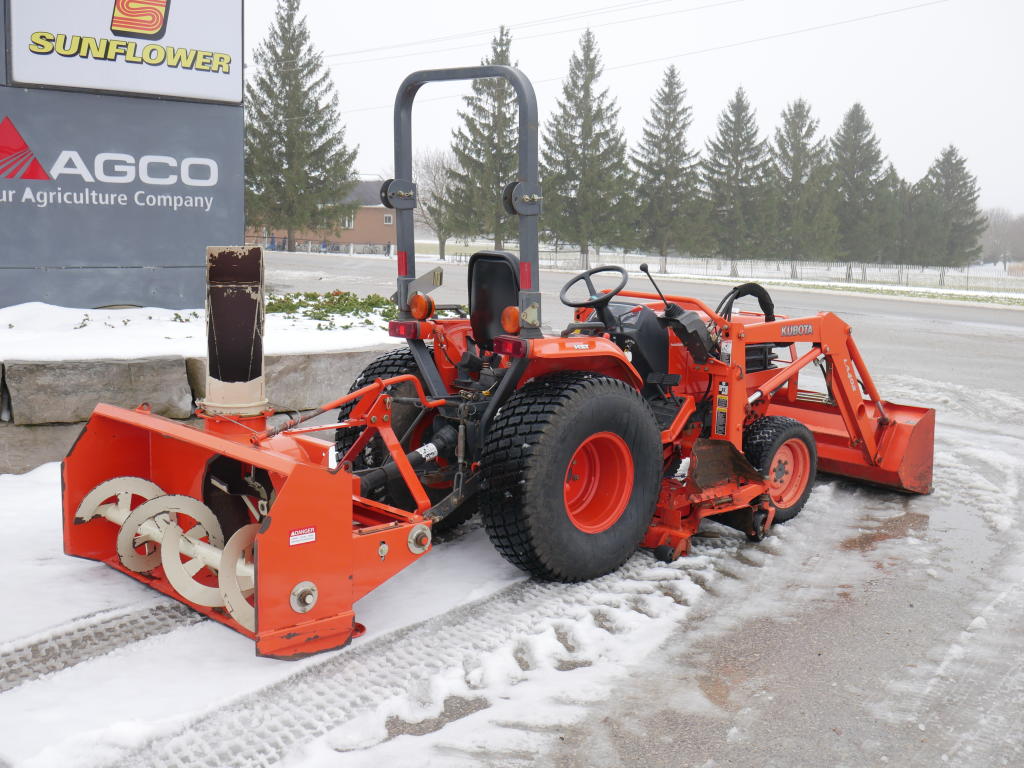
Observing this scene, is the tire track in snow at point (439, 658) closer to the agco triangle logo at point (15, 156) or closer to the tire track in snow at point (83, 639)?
the tire track in snow at point (83, 639)

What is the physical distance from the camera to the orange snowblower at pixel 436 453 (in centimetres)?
348

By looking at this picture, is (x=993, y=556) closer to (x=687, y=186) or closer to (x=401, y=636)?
(x=401, y=636)

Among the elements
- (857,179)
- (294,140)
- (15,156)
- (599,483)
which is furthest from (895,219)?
(599,483)

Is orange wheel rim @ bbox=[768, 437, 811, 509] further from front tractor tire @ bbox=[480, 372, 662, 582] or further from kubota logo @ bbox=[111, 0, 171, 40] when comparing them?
kubota logo @ bbox=[111, 0, 171, 40]

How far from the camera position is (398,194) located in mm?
4410

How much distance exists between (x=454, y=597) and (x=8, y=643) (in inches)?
67.0

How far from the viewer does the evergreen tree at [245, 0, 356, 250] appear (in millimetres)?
36906

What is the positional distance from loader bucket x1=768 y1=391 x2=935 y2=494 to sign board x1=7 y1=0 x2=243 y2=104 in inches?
220

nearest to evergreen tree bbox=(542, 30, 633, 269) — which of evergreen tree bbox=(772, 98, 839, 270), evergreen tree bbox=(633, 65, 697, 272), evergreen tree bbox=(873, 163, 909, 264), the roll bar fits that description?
evergreen tree bbox=(633, 65, 697, 272)

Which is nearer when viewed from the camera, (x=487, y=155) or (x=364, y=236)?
(x=487, y=155)

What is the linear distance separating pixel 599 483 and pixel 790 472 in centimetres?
150

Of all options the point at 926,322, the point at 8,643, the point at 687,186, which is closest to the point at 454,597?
the point at 8,643

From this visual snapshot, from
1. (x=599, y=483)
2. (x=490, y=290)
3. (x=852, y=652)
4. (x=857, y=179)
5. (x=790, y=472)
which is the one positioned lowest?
(x=852, y=652)

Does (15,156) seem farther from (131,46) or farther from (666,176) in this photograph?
(666,176)
